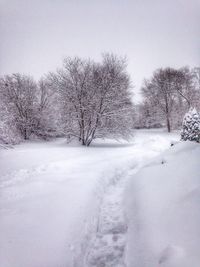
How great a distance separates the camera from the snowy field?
2717 mm

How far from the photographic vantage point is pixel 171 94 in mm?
22875

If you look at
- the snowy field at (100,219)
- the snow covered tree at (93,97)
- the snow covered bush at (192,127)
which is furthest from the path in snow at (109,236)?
the snow covered tree at (93,97)

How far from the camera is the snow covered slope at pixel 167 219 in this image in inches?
99.8

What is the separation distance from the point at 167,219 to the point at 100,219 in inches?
57.8

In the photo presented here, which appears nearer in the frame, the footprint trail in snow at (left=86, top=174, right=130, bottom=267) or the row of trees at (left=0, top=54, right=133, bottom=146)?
the footprint trail in snow at (left=86, top=174, right=130, bottom=267)

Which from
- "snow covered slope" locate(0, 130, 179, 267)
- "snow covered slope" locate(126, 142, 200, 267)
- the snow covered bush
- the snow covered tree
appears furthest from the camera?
the snow covered tree

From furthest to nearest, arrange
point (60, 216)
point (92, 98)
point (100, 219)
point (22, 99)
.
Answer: point (22, 99) < point (92, 98) < point (100, 219) < point (60, 216)

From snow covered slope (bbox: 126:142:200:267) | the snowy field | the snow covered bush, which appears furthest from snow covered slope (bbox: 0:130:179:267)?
the snow covered bush

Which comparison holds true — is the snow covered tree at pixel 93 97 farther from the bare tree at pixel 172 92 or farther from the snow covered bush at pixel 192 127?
the bare tree at pixel 172 92

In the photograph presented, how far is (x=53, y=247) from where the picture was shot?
295 centimetres

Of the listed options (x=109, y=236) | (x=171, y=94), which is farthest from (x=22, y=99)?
(x=109, y=236)

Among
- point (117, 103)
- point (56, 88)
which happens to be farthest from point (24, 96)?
point (117, 103)

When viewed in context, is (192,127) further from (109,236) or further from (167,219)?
(109,236)

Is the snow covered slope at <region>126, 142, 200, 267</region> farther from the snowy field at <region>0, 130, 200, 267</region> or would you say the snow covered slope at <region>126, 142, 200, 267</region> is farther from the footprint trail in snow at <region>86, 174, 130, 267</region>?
the footprint trail in snow at <region>86, 174, 130, 267</region>
